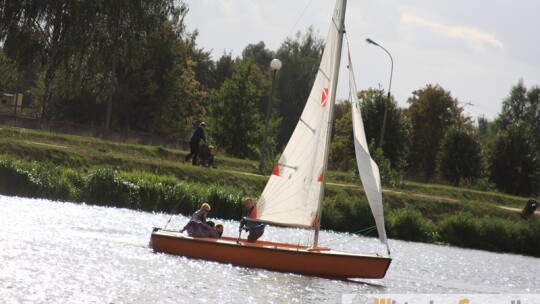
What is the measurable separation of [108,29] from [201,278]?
46.3 meters

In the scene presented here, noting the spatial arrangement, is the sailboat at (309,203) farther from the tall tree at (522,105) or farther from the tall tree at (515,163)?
the tall tree at (522,105)

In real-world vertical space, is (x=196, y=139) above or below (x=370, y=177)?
above

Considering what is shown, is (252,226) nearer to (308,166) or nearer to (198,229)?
(198,229)

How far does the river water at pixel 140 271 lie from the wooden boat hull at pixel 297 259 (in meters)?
0.26

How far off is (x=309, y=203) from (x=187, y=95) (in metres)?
68.7

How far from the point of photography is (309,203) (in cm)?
3575

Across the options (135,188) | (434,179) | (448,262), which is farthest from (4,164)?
(434,179)

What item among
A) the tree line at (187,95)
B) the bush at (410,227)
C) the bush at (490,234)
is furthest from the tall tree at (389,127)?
the bush at (410,227)

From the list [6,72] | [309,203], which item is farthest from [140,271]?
[6,72]

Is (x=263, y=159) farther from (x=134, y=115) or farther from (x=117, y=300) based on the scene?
(x=117, y=300)

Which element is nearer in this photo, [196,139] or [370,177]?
[370,177]

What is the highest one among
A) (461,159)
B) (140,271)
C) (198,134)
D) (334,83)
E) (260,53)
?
(260,53)

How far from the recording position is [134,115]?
98.4 meters

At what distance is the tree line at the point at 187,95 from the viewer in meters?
74.8
